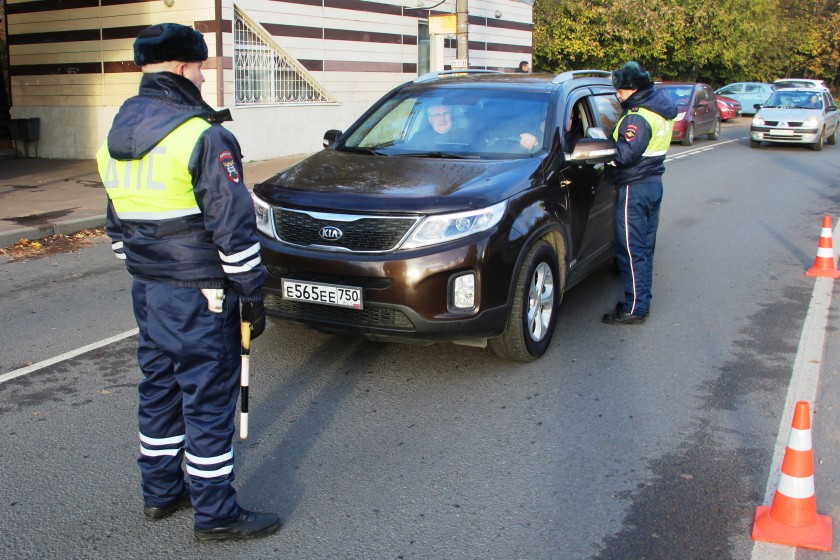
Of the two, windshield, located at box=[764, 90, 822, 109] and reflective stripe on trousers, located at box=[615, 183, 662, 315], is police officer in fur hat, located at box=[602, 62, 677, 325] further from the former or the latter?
windshield, located at box=[764, 90, 822, 109]

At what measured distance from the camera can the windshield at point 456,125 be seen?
19.3 feet

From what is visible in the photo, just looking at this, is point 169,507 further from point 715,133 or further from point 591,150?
point 715,133

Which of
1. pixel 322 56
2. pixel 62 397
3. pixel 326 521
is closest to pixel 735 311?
pixel 326 521

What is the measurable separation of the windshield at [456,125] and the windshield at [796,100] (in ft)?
59.7

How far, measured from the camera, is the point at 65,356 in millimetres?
5707

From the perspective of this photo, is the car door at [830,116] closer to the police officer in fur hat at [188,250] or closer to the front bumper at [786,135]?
the front bumper at [786,135]

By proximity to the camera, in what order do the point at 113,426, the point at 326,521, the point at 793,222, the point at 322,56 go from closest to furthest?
the point at 326,521
the point at 113,426
the point at 793,222
the point at 322,56

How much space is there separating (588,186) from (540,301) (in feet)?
3.98

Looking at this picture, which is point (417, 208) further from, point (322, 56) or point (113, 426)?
point (322, 56)

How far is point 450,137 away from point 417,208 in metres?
1.37

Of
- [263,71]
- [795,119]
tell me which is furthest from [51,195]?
[795,119]

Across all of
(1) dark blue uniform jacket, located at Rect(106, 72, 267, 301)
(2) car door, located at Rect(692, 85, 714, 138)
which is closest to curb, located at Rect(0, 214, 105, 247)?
(1) dark blue uniform jacket, located at Rect(106, 72, 267, 301)

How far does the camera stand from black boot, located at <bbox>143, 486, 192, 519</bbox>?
3596 mm

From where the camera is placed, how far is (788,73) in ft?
173
